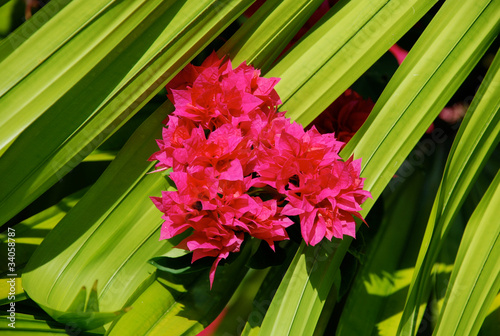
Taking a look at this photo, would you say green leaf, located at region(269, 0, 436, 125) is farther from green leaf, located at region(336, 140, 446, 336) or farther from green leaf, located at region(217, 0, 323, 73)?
green leaf, located at region(336, 140, 446, 336)

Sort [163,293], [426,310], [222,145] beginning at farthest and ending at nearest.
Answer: [426,310], [163,293], [222,145]

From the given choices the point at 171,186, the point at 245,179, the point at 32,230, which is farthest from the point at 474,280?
the point at 32,230

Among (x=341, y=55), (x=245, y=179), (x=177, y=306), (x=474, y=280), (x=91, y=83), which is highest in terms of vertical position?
(x=341, y=55)

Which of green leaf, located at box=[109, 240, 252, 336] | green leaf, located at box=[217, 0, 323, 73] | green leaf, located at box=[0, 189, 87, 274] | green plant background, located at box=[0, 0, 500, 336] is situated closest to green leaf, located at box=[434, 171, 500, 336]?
green plant background, located at box=[0, 0, 500, 336]

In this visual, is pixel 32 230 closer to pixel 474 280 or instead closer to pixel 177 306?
pixel 177 306

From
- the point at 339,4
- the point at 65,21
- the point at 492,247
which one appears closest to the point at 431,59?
the point at 339,4

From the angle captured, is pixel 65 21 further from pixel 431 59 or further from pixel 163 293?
pixel 431 59
